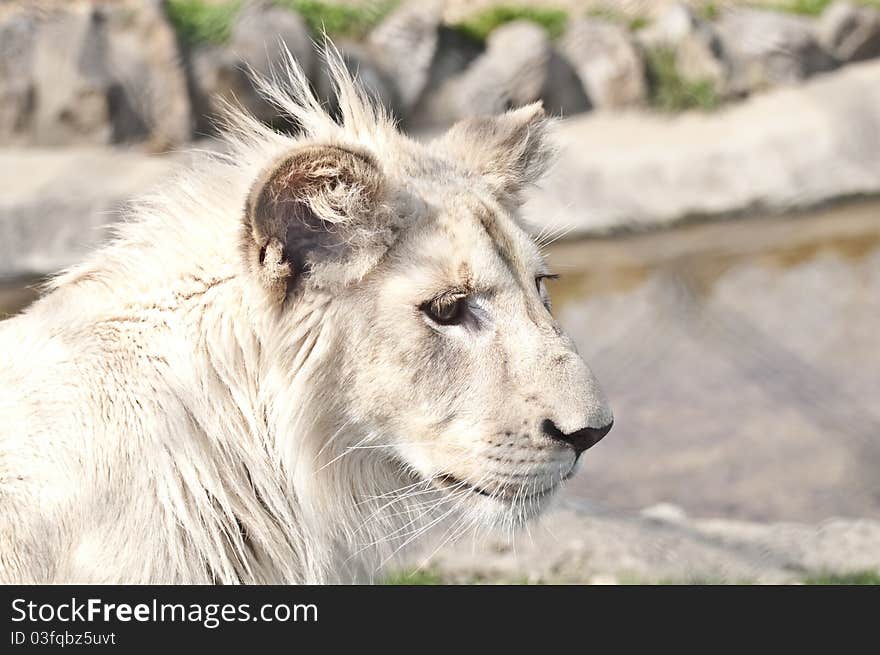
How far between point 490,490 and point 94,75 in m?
4.95

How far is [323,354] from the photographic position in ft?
6.16

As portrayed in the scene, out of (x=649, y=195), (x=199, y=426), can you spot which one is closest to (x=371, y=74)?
(x=649, y=195)

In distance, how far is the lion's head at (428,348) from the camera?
73.2 inches

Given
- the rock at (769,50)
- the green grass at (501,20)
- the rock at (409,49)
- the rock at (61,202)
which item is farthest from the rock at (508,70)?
the rock at (61,202)

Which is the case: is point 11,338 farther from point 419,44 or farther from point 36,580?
point 419,44

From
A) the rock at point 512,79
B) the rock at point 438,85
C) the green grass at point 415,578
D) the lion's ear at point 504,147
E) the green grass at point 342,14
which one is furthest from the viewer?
the rock at point 438,85

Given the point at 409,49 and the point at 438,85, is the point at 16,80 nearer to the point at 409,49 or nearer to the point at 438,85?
the point at 409,49

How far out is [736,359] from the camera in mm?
5320

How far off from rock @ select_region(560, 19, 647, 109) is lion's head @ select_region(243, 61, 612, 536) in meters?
5.44

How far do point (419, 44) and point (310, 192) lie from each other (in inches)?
214

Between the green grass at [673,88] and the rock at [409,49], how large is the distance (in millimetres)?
1329

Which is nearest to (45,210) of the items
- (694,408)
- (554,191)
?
(554,191)

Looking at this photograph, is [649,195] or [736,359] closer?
[736,359]

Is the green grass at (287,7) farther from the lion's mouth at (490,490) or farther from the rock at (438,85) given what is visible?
the lion's mouth at (490,490)
